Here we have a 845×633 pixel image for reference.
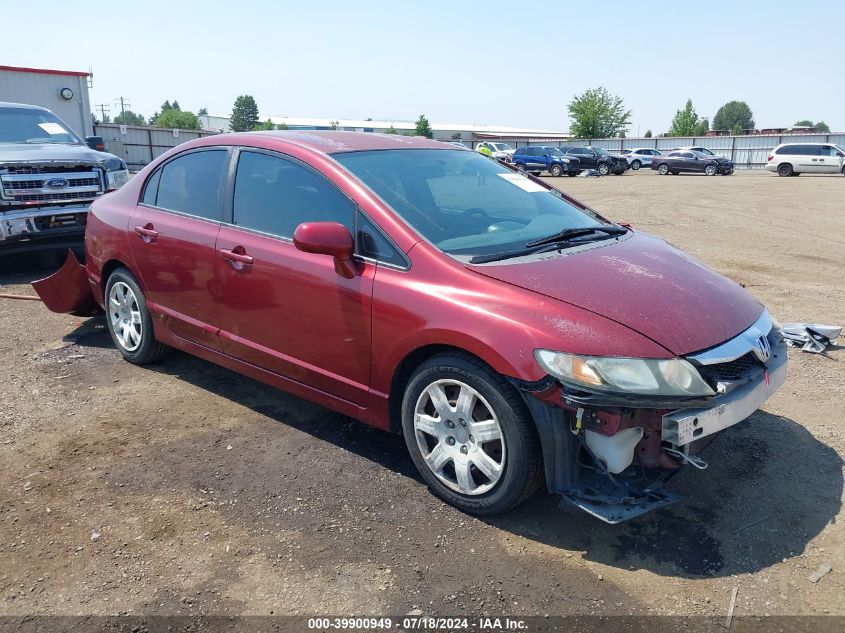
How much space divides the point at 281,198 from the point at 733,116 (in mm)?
179774

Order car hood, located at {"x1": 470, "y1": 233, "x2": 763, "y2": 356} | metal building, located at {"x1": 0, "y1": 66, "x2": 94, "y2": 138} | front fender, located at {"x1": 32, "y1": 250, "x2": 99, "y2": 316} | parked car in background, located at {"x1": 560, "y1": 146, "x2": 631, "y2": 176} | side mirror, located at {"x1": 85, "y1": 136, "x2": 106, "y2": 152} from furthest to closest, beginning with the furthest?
parked car in background, located at {"x1": 560, "y1": 146, "x2": 631, "y2": 176} < metal building, located at {"x1": 0, "y1": 66, "x2": 94, "y2": 138} < side mirror, located at {"x1": 85, "y1": 136, "x2": 106, "y2": 152} < front fender, located at {"x1": 32, "y1": 250, "x2": 99, "y2": 316} < car hood, located at {"x1": 470, "y1": 233, "x2": 763, "y2": 356}

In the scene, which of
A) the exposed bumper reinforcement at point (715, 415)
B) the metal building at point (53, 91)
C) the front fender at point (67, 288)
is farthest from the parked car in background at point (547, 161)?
the exposed bumper reinforcement at point (715, 415)

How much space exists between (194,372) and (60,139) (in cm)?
598

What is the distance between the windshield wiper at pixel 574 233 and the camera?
3721 millimetres

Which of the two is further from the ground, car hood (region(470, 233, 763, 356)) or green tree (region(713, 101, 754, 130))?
green tree (region(713, 101, 754, 130))

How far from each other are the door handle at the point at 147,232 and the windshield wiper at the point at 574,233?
2540mm

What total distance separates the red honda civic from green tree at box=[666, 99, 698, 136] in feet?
313

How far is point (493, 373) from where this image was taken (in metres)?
3.01

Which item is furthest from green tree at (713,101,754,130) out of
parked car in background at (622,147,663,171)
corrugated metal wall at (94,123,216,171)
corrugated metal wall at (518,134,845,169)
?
corrugated metal wall at (94,123,216,171)

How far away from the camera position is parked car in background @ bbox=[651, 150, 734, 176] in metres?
37.1

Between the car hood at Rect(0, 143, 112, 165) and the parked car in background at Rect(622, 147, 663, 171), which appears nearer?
the car hood at Rect(0, 143, 112, 165)

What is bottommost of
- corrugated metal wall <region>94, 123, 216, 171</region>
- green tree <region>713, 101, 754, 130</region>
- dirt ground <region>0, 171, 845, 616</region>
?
dirt ground <region>0, 171, 845, 616</region>

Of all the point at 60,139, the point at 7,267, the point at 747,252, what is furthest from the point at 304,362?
the point at 747,252

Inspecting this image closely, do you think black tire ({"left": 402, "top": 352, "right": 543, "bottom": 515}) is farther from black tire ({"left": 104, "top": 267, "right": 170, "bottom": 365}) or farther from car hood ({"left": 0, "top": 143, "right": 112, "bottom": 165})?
car hood ({"left": 0, "top": 143, "right": 112, "bottom": 165})
